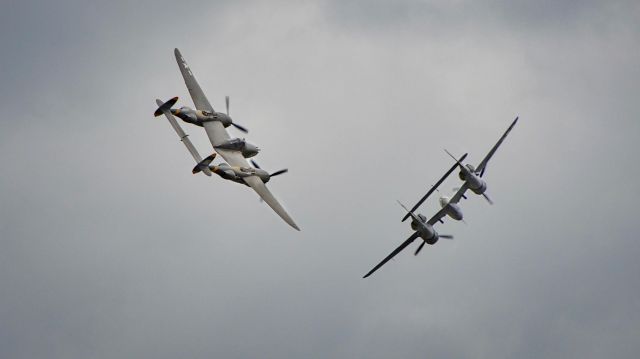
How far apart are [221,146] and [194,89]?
13.0 meters

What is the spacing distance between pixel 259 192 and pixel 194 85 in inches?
894

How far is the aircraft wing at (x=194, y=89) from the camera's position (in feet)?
474

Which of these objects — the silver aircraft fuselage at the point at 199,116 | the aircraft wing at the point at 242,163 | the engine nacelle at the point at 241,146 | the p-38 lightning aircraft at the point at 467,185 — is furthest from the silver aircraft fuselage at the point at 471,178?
the silver aircraft fuselage at the point at 199,116

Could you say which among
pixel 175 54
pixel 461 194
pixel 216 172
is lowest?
pixel 216 172

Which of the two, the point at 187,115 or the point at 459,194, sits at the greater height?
the point at 459,194

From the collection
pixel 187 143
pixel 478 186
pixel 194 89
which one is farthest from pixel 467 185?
pixel 194 89

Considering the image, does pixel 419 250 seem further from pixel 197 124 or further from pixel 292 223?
pixel 197 124

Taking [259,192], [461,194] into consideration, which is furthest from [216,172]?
[461,194]

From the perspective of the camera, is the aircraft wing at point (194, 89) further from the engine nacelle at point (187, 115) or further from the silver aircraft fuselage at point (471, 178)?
the silver aircraft fuselage at point (471, 178)

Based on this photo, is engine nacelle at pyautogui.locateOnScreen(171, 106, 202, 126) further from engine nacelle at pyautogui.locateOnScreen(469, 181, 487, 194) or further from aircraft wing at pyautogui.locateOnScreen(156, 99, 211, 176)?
engine nacelle at pyautogui.locateOnScreen(469, 181, 487, 194)

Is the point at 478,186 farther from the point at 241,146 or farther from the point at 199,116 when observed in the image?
the point at 199,116

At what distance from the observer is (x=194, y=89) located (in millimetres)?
146250

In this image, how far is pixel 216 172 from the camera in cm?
13038

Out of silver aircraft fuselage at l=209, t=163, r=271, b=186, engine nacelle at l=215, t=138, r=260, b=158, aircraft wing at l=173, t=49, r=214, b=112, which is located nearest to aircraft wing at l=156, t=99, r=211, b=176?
silver aircraft fuselage at l=209, t=163, r=271, b=186
